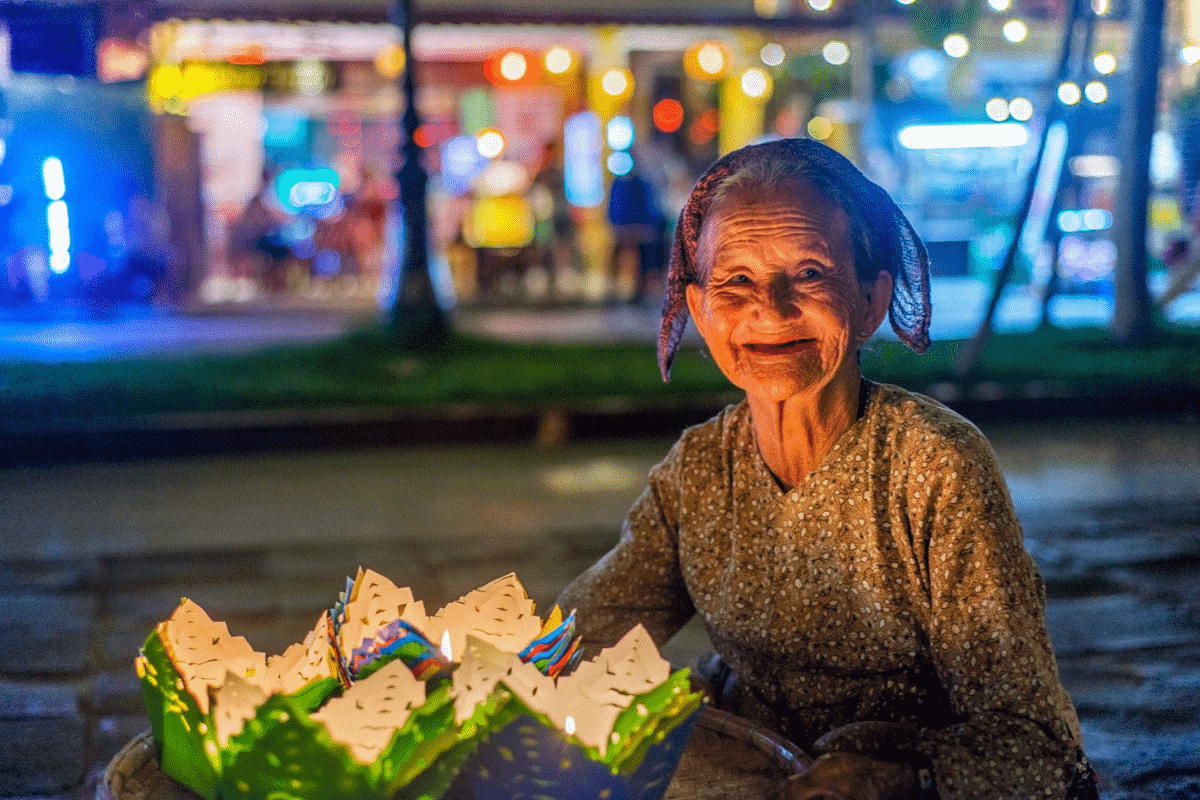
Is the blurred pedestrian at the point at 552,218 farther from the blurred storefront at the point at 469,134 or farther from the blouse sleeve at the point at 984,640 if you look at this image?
the blouse sleeve at the point at 984,640

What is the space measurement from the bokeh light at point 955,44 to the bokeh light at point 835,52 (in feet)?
24.8

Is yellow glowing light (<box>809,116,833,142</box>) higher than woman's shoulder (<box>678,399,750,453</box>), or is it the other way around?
yellow glowing light (<box>809,116,833,142</box>)

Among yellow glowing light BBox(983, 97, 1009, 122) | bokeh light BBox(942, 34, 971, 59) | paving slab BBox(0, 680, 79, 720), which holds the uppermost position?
bokeh light BBox(942, 34, 971, 59)

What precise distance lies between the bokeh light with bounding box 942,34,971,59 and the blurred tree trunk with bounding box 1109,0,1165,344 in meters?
1.42

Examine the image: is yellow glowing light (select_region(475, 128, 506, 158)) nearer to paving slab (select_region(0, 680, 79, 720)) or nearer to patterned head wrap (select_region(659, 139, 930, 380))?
paving slab (select_region(0, 680, 79, 720))

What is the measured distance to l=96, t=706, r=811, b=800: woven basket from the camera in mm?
1650

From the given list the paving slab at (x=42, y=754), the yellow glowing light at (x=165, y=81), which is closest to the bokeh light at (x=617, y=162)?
the yellow glowing light at (x=165, y=81)

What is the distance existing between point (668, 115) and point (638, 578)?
1979 centimetres

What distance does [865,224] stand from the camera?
81.0 inches

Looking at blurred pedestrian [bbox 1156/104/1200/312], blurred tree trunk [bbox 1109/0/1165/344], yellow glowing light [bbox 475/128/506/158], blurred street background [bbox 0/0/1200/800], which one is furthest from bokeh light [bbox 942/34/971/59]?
yellow glowing light [bbox 475/128/506/158]

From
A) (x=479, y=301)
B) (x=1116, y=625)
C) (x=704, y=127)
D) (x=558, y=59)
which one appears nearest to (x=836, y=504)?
(x=1116, y=625)

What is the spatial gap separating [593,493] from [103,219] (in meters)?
12.9

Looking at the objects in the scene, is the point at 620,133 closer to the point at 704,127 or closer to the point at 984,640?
the point at 704,127

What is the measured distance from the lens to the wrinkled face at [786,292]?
1.98m
